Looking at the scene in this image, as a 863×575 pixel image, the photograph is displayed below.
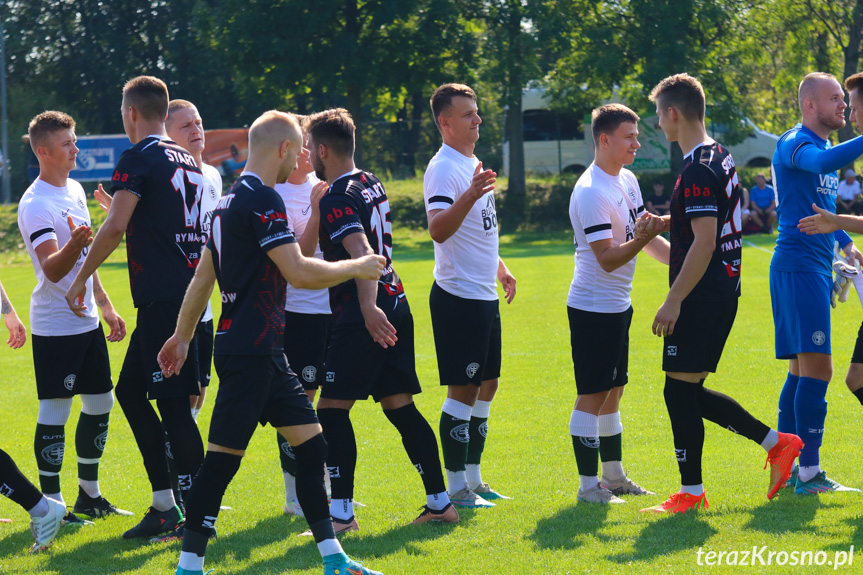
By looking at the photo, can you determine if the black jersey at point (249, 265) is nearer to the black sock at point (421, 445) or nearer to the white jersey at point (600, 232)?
the black sock at point (421, 445)

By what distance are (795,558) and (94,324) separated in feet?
13.7

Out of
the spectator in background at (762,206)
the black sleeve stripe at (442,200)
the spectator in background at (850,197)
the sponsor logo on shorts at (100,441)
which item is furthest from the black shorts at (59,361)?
the spectator in background at (850,197)

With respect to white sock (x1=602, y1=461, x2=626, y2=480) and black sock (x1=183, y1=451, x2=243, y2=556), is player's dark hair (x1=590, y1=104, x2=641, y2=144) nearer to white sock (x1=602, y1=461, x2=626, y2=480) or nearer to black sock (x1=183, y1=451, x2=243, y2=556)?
white sock (x1=602, y1=461, x2=626, y2=480)

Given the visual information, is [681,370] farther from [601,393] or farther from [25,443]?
[25,443]

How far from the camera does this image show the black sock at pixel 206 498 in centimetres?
417

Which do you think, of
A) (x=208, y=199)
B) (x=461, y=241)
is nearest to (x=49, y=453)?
(x=208, y=199)

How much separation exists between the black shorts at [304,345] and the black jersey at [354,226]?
1.88 feet

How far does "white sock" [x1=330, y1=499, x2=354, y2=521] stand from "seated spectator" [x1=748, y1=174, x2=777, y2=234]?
23471mm

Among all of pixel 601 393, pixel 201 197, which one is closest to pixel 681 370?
pixel 601 393

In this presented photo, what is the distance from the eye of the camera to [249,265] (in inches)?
166

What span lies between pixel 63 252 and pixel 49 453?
1.31 metres

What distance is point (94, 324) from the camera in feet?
18.8

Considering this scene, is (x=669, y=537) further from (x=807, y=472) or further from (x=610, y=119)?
(x=610, y=119)

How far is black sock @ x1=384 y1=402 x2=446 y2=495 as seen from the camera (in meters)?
5.21
